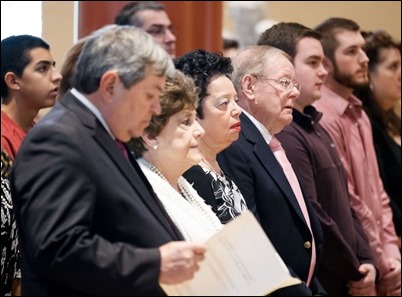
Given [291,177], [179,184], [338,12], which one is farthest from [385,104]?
[179,184]

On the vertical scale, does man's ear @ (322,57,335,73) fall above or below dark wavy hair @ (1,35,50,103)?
below

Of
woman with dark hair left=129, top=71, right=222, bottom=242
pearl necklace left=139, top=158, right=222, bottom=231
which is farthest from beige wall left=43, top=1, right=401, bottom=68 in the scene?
woman with dark hair left=129, top=71, right=222, bottom=242

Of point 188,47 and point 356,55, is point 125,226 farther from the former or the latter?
point 188,47

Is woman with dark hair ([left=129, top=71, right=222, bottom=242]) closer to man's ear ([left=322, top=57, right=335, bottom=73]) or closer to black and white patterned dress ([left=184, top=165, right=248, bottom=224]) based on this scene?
black and white patterned dress ([left=184, top=165, right=248, bottom=224])

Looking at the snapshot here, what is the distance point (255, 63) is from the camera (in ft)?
12.6

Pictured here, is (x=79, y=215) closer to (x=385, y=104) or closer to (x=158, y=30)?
(x=158, y=30)

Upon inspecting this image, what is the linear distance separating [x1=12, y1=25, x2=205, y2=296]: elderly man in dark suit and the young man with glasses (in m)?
2.96

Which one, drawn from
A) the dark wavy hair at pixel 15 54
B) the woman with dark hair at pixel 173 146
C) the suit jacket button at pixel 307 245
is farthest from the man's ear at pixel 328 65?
the woman with dark hair at pixel 173 146

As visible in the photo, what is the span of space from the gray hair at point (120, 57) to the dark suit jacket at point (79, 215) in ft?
0.29

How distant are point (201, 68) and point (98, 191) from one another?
1.07 m

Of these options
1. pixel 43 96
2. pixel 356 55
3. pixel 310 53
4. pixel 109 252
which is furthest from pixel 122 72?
pixel 356 55

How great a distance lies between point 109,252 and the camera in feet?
7.53

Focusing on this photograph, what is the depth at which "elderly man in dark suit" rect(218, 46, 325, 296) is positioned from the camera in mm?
3594

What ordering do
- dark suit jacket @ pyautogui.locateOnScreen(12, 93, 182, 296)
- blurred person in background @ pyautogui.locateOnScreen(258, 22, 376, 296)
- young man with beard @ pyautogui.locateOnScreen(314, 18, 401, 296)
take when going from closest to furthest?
dark suit jacket @ pyautogui.locateOnScreen(12, 93, 182, 296) → blurred person in background @ pyautogui.locateOnScreen(258, 22, 376, 296) → young man with beard @ pyautogui.locateOnScreen(314, 18, 401, 296)
